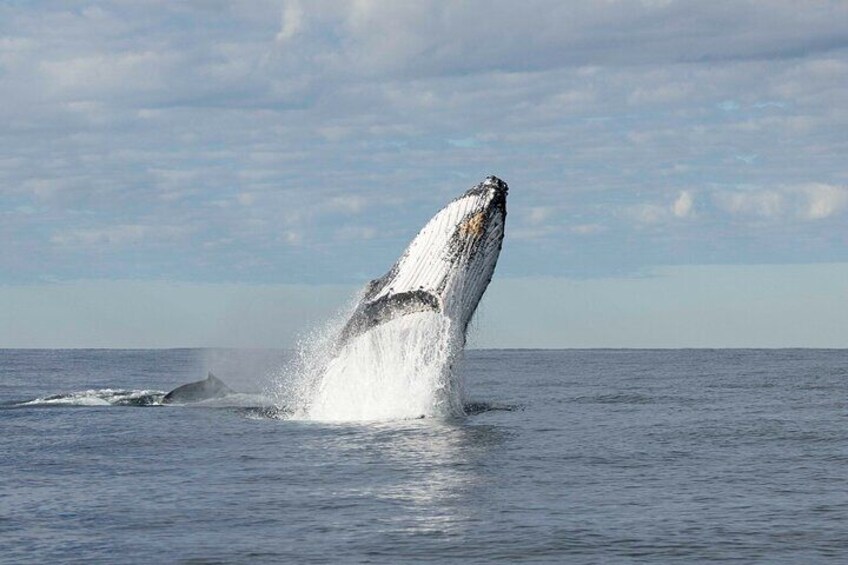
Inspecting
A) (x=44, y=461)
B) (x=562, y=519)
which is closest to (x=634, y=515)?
(x=562, y=519)

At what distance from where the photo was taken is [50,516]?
15.9m

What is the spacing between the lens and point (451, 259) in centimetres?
2317

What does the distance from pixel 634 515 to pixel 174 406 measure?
20.9 metres

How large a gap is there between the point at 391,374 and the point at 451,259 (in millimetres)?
3698

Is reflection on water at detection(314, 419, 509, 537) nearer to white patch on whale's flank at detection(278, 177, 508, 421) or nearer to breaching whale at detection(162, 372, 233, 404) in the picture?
white patch on whale's flank at detection(278, 177, 508, 421)

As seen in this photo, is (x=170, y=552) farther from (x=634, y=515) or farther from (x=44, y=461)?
(x=44, y=461)

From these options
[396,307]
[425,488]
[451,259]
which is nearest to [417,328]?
[396,307]

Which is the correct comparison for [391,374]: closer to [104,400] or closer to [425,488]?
[425,488]

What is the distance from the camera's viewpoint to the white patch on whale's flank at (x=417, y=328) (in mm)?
23219

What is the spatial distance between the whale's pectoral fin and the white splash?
15 centimetres

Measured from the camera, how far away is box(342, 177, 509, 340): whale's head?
23141 mm

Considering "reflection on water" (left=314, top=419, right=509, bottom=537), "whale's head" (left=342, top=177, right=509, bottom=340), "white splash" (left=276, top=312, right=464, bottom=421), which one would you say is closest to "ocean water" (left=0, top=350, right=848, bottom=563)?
"reflection on water" (left=314, top=419, right=509, bottom=537)

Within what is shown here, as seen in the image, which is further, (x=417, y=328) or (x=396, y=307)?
(x=417, y=328)

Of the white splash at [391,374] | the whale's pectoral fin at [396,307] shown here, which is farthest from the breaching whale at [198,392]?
the whale's pectoral fin at [396,307]
